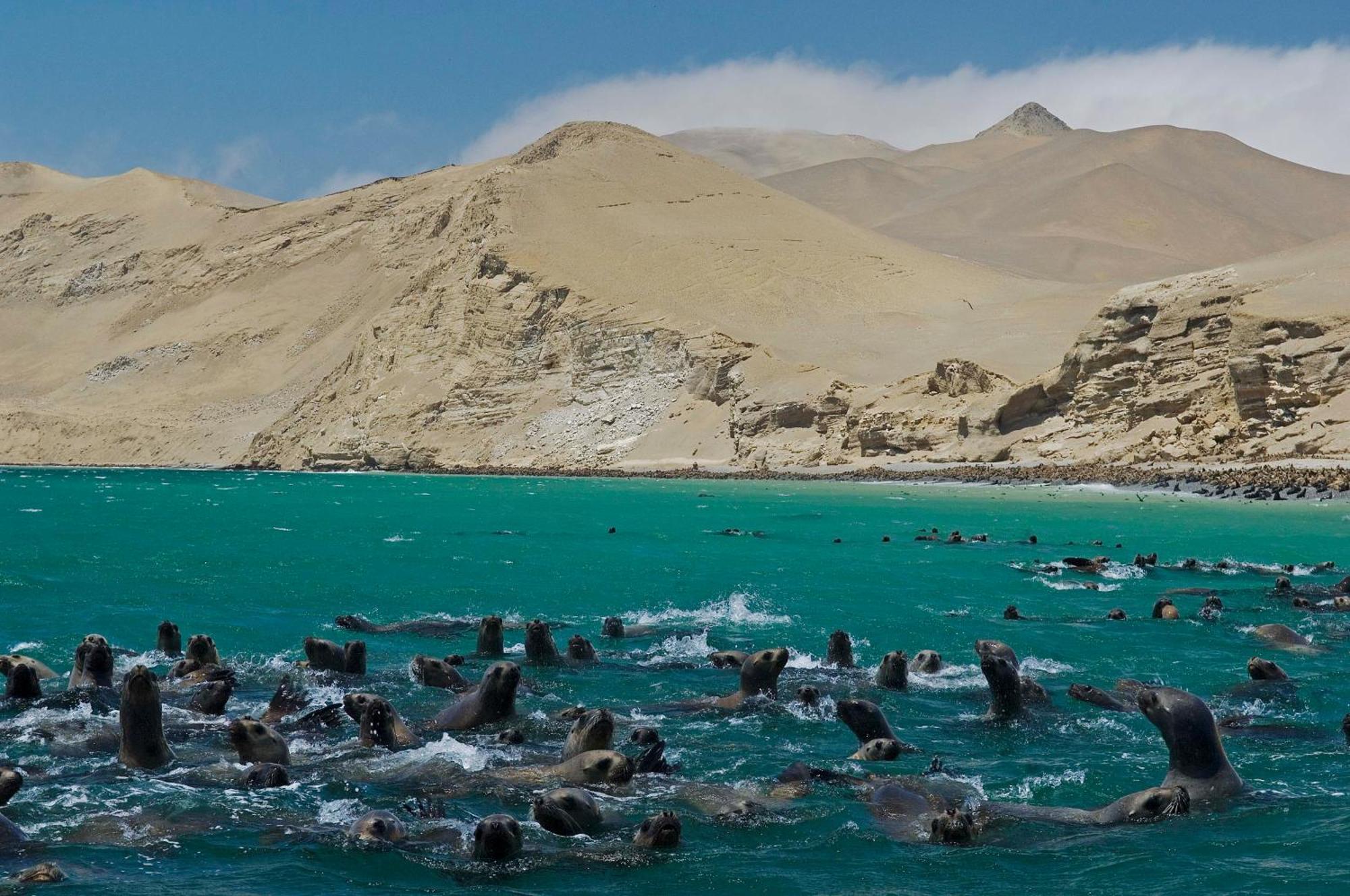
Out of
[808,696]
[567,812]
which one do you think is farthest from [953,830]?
[808,696]

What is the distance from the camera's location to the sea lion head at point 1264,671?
14789mm

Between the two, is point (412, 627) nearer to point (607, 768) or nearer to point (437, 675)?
point (437, 675)

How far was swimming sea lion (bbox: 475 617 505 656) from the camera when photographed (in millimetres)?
16750

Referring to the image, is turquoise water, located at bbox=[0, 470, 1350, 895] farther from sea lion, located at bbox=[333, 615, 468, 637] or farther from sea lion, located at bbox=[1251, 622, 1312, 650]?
sea lion, located at bbox=[333, 615, 468, 637]

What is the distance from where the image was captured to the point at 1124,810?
952 cm

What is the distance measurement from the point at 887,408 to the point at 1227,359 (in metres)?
19.5

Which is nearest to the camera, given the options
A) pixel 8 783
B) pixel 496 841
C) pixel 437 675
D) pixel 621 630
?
pixel 496 841

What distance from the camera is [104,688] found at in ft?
43.1

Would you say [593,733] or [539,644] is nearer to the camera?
[593,733]

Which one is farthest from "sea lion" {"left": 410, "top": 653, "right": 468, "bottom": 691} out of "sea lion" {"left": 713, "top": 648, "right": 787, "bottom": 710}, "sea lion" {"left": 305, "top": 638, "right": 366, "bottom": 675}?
"sea lion" {"left": 713, "top": 648, "right": 787, "bottom": 710}

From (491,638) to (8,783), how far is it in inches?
304

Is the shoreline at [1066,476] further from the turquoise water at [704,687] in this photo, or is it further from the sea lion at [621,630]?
the sea lion at [621,630]

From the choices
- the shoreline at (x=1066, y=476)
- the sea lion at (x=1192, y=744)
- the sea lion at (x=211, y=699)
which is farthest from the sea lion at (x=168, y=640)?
the shoreline at (x=1066, y=476)

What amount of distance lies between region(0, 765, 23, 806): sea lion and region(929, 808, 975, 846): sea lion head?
6.20 metres
